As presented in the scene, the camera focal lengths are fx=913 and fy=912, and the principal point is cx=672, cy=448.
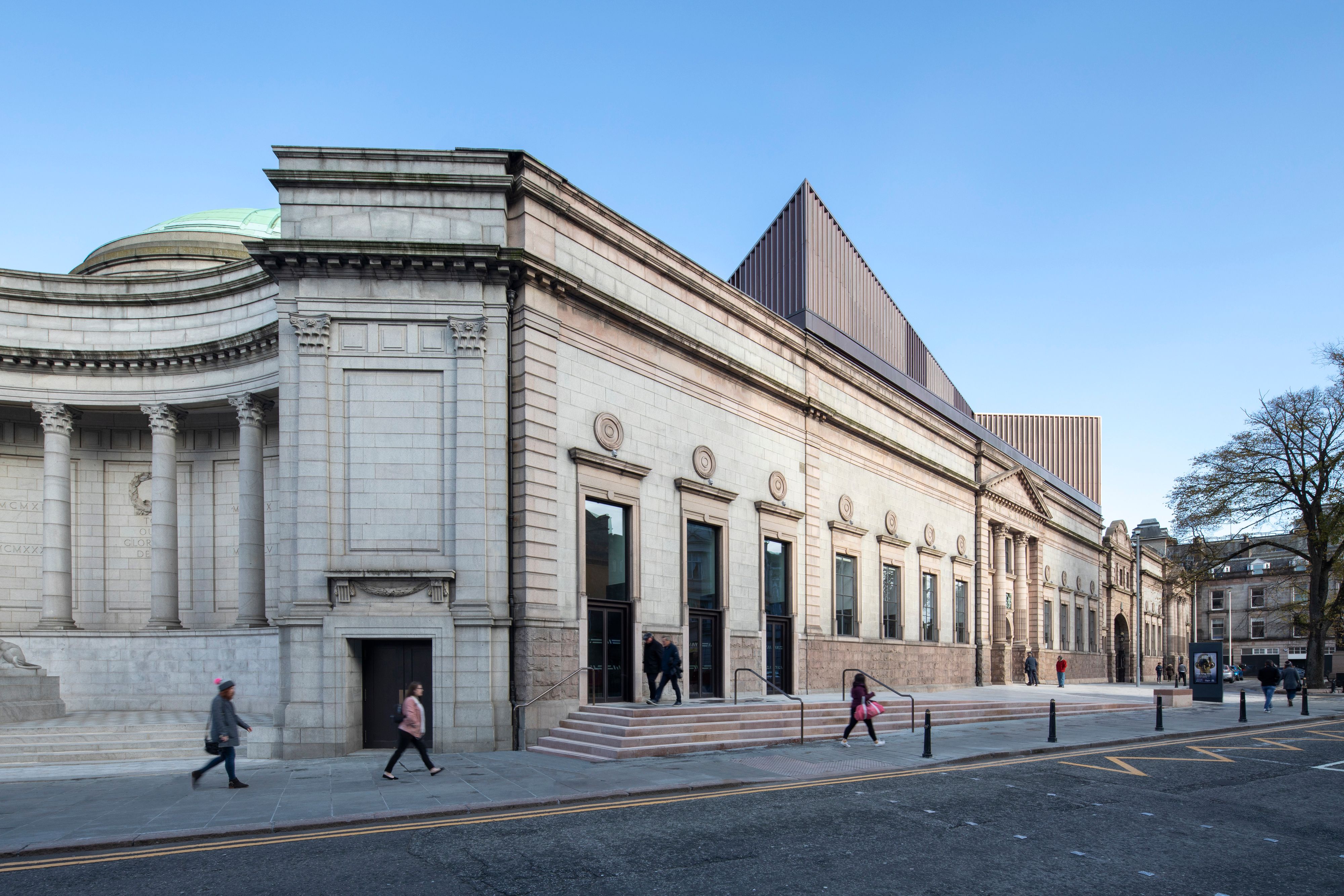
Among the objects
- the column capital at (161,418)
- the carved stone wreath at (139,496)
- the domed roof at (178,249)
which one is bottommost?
the carved stone wreath at (139,496)

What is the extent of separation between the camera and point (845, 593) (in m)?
35.0

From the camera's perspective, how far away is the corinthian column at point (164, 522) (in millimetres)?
24891

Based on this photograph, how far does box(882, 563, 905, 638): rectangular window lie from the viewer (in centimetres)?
3778

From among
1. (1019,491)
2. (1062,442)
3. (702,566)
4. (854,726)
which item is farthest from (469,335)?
(1062,442)

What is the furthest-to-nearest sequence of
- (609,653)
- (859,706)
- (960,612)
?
(960,612)
(609,653)
(859,706)

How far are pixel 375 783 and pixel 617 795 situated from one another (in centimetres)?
407

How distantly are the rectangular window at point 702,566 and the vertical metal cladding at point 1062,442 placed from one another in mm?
58554

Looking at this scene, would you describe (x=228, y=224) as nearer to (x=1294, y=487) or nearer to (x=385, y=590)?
(x=385, y=590)

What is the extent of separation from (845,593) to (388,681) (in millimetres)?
20218

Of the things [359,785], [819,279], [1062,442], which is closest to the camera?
[359,785]

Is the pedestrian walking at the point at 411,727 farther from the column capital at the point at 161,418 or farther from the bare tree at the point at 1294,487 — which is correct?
the bare tree at the point at 1294,487

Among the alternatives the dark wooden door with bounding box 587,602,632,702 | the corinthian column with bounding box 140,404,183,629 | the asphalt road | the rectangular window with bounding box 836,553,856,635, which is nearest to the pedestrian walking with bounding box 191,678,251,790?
the asphalt road

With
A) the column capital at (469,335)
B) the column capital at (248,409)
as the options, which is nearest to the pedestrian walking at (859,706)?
the column capital at (469,335)

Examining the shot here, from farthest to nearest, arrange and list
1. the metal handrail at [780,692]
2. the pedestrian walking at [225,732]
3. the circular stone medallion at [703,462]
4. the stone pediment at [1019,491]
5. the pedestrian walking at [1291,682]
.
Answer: the stone pediment at [1019,491], the pedestrian walking at [1291,682], the circular stone medallion at [703,462], the metal handrail at [780,692], the pedestrian walking at [225,732]
